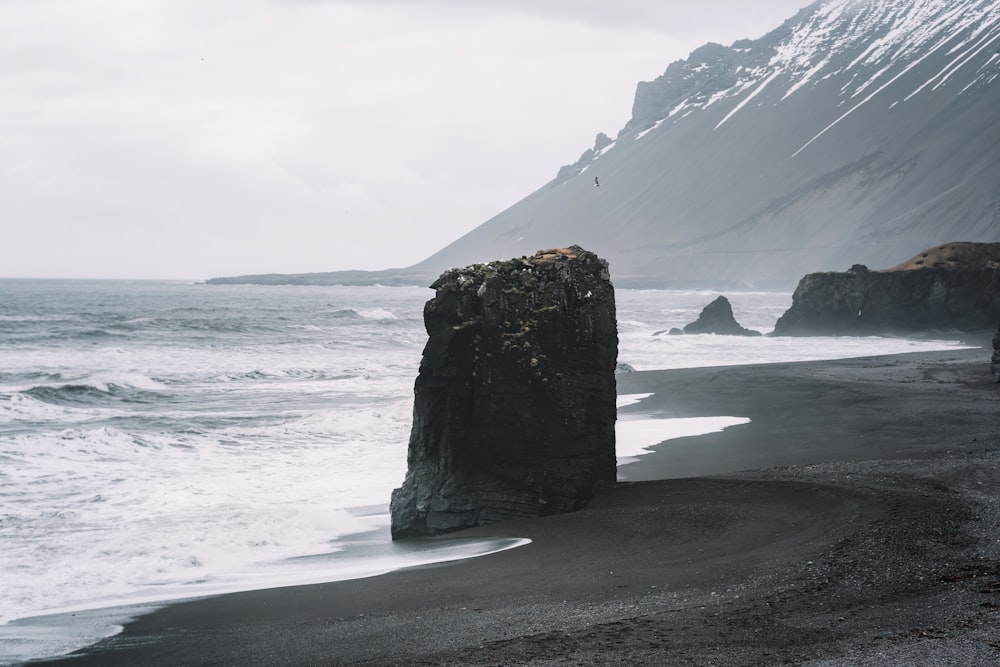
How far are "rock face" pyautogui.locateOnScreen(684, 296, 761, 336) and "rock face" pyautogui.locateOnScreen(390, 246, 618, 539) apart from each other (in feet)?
172

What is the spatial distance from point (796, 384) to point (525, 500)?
19.2 metres

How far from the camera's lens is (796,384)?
31.5 m

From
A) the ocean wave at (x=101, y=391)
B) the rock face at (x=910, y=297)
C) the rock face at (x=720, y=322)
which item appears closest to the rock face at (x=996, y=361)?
the ocean wave at (x=101, y=391)

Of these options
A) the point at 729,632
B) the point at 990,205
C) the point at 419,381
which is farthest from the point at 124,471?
the point at 990,205

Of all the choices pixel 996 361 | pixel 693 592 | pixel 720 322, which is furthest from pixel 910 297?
pixel 693 592

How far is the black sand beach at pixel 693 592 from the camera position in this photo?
8172mm

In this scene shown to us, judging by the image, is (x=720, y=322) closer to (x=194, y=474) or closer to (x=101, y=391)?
(x=101, y=391)

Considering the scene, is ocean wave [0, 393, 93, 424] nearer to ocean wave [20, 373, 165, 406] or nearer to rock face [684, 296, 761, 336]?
ocean wave [20, 373, 165, 406]

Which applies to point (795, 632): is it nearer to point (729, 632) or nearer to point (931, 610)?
point (729, 632)

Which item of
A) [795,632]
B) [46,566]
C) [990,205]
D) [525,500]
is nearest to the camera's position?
[795,632]

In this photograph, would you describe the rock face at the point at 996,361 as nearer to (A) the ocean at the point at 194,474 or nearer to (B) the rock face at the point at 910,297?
(A) the ocean at the point at 194,474

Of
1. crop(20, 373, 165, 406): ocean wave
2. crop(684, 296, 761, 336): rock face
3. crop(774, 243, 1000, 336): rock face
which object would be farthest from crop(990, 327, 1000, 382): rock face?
crop(684, 296, 761, 336): rock face

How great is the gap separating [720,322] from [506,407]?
54591mm

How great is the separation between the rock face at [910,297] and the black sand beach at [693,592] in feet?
152
